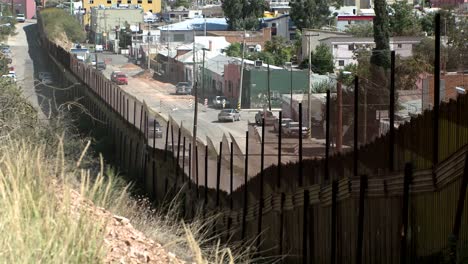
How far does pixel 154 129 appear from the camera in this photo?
2675 cm

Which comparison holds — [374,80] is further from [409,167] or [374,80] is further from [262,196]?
[409,167]

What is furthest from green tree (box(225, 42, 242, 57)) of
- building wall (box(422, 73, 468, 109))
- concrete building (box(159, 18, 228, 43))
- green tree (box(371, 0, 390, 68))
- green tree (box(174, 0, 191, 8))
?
green tree (box(174, 0, 191, 8))

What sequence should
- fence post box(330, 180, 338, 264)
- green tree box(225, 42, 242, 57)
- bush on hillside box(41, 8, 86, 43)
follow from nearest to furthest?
fence post box(330, 180, 338, 264), green tree box(225, 42, 242, 57), bush on hillside box(41, 8, 86, 43)

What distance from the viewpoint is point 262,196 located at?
13531 mm

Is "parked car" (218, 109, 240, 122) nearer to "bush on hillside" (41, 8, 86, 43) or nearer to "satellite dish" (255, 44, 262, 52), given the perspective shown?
"satellite dish" (255, 44, 262, 52)

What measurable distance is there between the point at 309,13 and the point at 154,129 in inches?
2452

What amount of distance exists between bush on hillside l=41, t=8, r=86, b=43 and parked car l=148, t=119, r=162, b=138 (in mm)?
68897

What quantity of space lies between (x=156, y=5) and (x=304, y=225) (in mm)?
134889

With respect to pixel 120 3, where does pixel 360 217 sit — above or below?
above

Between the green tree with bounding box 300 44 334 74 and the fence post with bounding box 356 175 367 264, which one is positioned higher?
the fence post with bounding box 356 175 367 264

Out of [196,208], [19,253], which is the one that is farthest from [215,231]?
[19,253]

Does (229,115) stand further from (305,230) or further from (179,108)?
(305,230)

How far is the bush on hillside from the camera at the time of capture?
101938mm

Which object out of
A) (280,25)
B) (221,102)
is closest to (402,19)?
(221,102)
